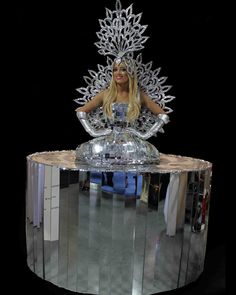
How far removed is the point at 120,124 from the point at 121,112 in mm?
61

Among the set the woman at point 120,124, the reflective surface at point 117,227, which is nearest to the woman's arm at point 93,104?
the woman at point 120,124

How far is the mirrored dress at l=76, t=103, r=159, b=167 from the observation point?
6.40 feet

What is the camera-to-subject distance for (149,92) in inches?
86.1

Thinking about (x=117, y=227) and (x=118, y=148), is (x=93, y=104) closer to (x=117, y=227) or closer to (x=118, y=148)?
(x=118, y=148)

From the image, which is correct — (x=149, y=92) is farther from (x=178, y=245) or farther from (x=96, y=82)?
(x=178, y=245)

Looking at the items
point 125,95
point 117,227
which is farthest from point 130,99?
point 117,227

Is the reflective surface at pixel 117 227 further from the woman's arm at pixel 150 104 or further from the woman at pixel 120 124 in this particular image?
the woman's arm at pixel 150 104

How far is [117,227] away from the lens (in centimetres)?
179

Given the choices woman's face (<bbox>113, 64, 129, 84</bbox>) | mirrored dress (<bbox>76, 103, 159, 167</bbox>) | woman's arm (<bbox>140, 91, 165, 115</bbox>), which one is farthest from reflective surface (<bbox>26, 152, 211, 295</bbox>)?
woman's face (<bbox>113, 64, 129, 84</bbox>)

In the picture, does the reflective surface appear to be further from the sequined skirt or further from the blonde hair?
the blonde hair

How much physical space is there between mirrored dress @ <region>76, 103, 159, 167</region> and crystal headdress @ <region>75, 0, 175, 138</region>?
0.10 meters

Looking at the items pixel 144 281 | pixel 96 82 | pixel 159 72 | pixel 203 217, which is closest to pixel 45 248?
pixel 144 281

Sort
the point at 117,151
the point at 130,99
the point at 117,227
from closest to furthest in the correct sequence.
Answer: the point at 117,227 < the point at 117,151 < the point at 130,99

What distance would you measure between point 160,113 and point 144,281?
80 cm
